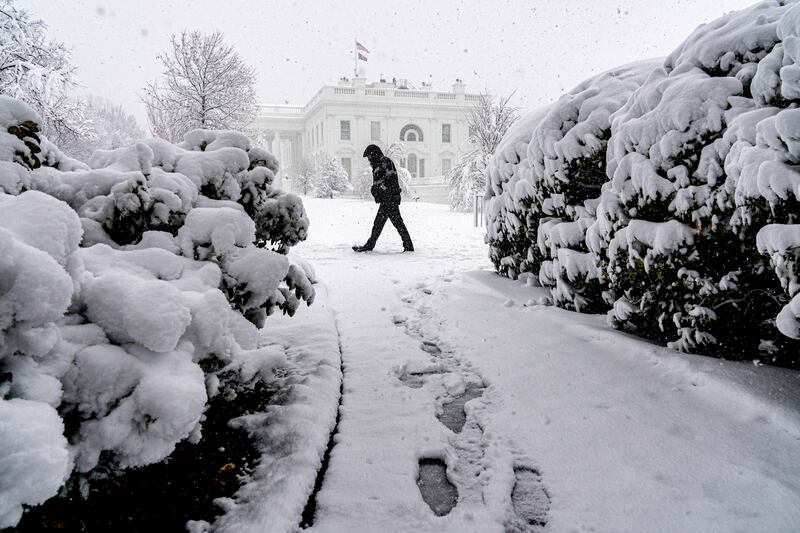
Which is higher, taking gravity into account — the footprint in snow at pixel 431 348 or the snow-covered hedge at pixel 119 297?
the snow-covered hedge at pixel 119 297

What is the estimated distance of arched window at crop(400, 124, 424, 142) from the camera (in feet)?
177

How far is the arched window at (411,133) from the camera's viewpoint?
54.1 m

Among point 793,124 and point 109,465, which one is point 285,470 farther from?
point 793,124

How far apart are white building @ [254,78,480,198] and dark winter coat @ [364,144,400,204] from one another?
142ft

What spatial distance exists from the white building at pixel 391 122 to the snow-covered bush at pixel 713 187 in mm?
48657

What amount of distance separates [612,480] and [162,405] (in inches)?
69.6

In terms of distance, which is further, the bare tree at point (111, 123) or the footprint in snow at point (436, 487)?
the bare tree at point (111, 123)

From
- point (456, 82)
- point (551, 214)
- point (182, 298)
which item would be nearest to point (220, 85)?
point (551, 214)

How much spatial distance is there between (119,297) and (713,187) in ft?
9.48

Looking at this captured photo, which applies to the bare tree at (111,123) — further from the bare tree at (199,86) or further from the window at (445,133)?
the window at (445,133)

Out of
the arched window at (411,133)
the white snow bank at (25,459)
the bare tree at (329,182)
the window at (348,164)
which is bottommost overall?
the white snow bank at (25,459)

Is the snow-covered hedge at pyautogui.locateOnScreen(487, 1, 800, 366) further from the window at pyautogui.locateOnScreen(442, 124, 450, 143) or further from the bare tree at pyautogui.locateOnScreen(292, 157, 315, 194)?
the window at pyautogui.locateOnScreen(442, 124, 450, 143)

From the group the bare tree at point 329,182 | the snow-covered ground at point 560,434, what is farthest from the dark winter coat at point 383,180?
the bare tree at point 329,182

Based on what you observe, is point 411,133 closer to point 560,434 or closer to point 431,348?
point 431,348
